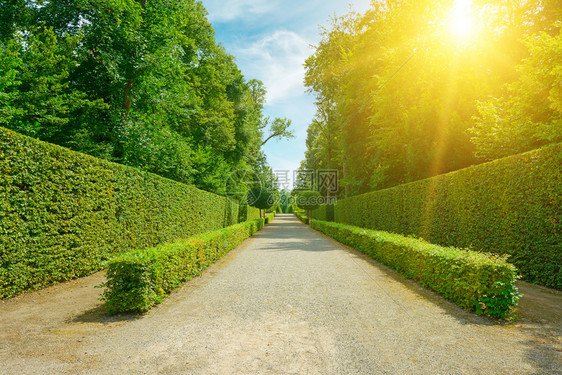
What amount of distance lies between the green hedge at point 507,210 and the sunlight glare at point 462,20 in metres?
7.79

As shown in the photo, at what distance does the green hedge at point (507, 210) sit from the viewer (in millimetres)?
5750

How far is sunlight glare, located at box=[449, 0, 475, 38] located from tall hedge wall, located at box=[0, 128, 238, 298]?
14.8 m

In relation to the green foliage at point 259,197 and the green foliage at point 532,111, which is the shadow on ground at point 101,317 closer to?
the green foliage at point 532,111

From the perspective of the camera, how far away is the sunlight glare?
13.1 metres

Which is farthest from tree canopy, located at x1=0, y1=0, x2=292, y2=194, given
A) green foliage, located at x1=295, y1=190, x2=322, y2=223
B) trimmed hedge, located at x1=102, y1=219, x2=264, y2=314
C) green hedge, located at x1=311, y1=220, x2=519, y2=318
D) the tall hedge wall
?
green foliage, located at x1=295, y1=190, x2=322, y2=223

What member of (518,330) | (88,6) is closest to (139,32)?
(88,6)

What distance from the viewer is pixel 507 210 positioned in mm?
6832

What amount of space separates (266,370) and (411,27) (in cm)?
1854

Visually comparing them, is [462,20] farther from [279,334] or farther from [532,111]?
[279,334]

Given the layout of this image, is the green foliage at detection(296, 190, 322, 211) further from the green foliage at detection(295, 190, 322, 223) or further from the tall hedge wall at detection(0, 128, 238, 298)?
the tall hedge wall at detection(0, 128, 238, 298)

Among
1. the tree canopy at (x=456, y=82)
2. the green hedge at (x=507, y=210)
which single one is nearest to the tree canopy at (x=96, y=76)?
the tree canopy at (x=456, y=82)

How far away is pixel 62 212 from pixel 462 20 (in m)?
17.3

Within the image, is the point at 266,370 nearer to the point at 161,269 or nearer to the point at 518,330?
the point at 161,269

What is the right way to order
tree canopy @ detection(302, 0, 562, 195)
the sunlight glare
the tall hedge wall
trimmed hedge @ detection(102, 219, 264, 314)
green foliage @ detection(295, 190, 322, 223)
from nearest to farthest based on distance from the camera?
trimmed hedge @ detection(102, 219, 264, 314) → the tall hedge wall → tree canopy @ detection(302, 0, 562, 195) → the sunlight glare → green foliage @ detection(295, 190, 322, 223)
